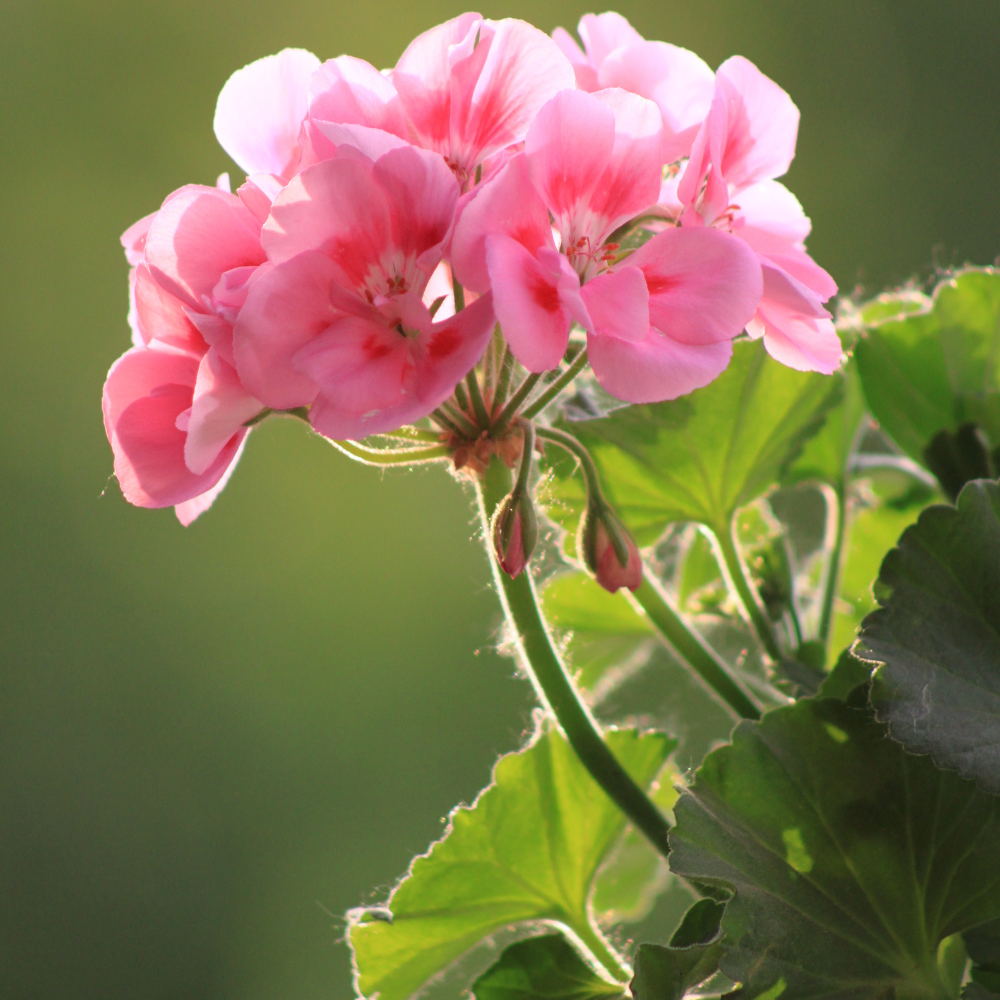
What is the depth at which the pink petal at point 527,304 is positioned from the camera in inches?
12.3

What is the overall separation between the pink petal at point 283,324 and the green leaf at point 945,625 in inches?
8.7

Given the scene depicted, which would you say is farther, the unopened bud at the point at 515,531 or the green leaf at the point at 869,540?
the green leaf at the point at 869,540

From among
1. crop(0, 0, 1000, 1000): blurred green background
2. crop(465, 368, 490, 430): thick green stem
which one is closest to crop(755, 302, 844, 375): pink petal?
crop(465, 368, 490, 430): thick green stem

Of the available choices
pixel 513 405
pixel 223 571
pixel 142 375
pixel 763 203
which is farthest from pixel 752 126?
pixel 223 571

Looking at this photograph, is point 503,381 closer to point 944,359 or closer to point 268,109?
point 268,109

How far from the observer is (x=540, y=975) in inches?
18.3

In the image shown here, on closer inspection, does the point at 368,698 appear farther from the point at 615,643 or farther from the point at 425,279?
the point at 425,279

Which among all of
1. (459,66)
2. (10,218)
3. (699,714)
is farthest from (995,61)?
(459,66)

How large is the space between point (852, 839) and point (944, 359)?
1.02ft

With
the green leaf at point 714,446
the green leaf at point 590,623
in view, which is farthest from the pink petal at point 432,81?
the green leaf at point 590,623

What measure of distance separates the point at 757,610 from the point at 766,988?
0.75 ft

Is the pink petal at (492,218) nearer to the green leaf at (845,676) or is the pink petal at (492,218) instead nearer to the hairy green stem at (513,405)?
the hairy green stem at (513,405)

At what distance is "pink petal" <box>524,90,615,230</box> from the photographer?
34 cm

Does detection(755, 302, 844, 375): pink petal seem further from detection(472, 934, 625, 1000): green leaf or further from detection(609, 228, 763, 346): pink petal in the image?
detection(472, 934, 625, 1000): green leaf
